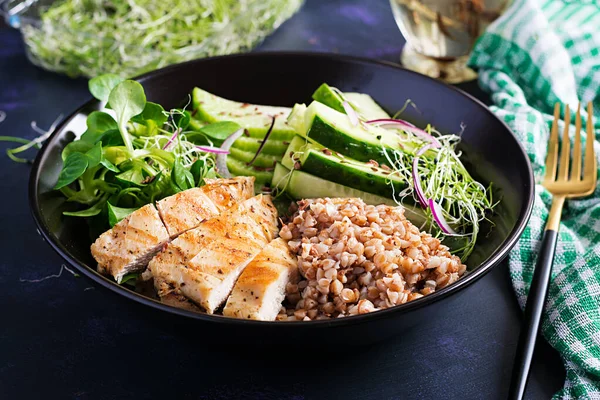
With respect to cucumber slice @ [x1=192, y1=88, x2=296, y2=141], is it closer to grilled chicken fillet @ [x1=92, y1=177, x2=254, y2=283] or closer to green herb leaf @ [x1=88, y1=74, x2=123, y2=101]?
green herb leaf @ [x1=88, y1=74, x2=123, y2=101]

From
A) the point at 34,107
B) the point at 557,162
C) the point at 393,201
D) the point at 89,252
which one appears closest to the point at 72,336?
the point at 89,252

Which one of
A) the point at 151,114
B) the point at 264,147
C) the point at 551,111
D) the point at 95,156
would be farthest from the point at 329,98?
the point at 551,111

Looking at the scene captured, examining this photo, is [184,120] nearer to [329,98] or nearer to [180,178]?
[180,178]

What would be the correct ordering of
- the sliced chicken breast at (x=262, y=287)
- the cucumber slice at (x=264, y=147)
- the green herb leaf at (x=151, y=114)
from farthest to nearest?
the cucumber slice at (x=264, y=147)
the green herb leaf at (x=151, y=114)
the sliced chicken breast at (x=262, y=287)

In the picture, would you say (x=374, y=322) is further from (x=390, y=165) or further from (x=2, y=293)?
→ (x=2, y=293)

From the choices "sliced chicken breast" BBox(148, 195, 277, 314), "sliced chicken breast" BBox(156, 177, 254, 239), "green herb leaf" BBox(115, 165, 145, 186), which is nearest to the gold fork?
"sliced chicken breast" BBox(148, 195, 277, 314)

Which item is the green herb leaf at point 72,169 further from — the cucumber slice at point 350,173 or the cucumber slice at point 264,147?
the cucumber slice at point 350,173

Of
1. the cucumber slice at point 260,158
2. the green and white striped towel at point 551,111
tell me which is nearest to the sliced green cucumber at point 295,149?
the cucumber slice at point 260,158
